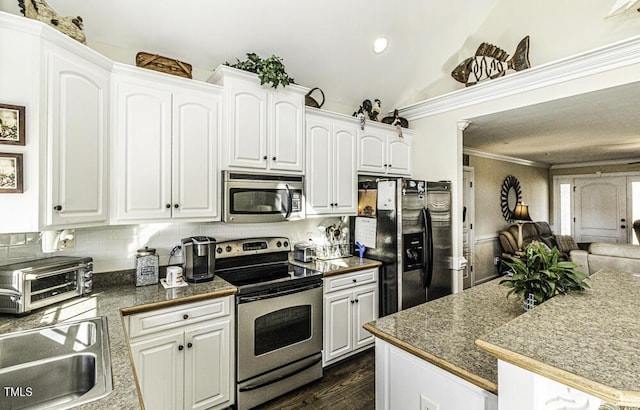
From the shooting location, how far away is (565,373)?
2.48 feet

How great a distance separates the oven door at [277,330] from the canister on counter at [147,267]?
2.26ft

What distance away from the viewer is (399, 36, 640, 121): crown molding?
7.53ft

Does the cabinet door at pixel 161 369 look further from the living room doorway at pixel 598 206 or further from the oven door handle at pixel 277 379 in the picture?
the living room doorway at pixel 598 206

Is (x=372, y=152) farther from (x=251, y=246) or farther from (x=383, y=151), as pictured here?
(x=251, y=246)

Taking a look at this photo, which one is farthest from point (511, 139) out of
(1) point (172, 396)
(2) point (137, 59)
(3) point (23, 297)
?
(3) point (23, 297)

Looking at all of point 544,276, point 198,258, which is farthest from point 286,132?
point 544,276

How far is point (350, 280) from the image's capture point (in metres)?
2.85

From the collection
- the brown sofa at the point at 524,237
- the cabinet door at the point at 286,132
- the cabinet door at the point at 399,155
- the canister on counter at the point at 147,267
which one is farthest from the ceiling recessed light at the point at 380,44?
the brown sofa at the point at 524,237

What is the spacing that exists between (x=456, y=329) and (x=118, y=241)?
234 centimetres

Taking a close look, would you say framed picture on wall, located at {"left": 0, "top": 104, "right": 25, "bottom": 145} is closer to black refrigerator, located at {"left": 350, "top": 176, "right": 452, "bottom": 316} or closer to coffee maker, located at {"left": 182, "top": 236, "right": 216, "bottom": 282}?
coffee maker, located at {"left": 182, "top": 236, "right": 216, "bottom": 282}

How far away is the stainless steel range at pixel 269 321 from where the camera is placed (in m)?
2.19

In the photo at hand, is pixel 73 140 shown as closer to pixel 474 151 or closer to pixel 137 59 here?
pixel 137 59

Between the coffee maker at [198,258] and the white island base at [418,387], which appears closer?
the white island base at [418,387]

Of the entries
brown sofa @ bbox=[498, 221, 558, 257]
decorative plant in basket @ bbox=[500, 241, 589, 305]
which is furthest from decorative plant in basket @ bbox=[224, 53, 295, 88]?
brown sofa @ bbox=[498, 221, 558, 257]
